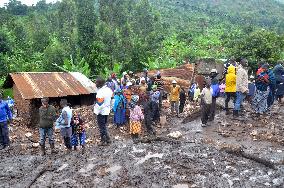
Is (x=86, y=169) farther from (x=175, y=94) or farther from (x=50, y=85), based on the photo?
(x=50, y=85)

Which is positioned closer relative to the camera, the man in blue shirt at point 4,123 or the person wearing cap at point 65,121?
the person wearing cap at point 65,121

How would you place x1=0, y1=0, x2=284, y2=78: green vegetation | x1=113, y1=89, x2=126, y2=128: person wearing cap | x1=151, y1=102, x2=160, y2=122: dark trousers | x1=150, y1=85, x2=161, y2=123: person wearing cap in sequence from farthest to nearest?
x1=0, y1=0, x2=284, y2=78: green vegetation < x1=113, y1=89, x2=126, y2=128: person wearing cap < x1=151, y1=102, x2=160, y2=122: dark trousers < x1=150, y1=85, x2=161, y2=123: person wearing cap

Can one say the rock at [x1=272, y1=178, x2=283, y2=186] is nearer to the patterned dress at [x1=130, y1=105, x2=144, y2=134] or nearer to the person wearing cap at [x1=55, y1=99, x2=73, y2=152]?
the patterned dress at [x1=130, y1=105, x2=144, y2=134]

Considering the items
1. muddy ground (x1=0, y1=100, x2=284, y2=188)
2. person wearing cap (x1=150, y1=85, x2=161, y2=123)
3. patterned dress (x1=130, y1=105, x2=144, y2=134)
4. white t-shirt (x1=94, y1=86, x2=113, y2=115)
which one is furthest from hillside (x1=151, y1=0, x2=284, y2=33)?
white t-shirt (x1=94, y1=86, x2=113, y2=115)

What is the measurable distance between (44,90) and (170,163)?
932cm

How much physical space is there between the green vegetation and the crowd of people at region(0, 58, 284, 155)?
7294mm

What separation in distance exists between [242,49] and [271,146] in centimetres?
1085

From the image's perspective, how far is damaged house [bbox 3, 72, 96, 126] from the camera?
1455 cm

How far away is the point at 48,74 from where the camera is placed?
1703 centimetres

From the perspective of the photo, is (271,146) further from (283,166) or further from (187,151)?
(187,151)

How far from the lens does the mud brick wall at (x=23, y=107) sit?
47.7 ft

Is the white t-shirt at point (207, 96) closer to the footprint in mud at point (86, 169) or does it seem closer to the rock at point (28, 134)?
the footprint in mud at point (86, 169)

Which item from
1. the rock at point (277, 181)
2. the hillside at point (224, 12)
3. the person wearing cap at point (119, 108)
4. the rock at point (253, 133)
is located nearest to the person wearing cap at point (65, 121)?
the person wearing cap at point (119, 108)

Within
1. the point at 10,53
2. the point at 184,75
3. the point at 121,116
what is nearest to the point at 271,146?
the point at 121,116
